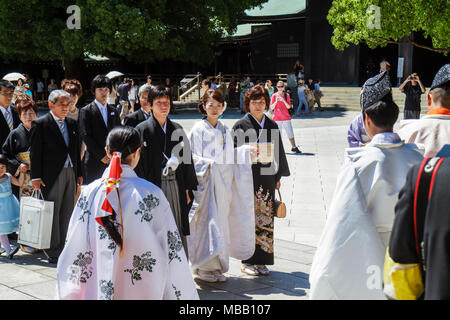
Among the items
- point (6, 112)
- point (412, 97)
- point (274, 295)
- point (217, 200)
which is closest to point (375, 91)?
point (274, 295)

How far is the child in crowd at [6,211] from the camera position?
581 cm

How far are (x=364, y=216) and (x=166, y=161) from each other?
8.17 feet

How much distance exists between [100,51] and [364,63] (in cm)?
1376

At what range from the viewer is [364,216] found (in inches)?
110

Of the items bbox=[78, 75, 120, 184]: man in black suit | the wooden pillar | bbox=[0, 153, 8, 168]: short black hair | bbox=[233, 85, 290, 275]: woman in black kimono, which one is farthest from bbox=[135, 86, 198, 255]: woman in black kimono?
the wooden pillar

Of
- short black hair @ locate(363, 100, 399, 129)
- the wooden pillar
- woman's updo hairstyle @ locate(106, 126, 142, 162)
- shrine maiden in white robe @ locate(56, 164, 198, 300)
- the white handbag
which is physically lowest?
the white handbag

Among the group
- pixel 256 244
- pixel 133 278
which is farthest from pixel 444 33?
pixel 133 278

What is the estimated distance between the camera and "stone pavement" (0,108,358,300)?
15.8ft

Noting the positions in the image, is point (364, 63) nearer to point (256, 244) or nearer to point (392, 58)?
point (392, 58)

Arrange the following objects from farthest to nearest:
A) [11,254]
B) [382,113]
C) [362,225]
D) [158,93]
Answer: [11,254]
[158,93]
[382,113]
[362,225]

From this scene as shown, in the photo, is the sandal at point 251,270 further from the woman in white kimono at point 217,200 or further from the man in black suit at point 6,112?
the man in black suit at point 6,112

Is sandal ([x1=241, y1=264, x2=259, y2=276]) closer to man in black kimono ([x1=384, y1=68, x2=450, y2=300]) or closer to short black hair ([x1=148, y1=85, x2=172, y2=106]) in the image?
short black hair ([x1=148, y1=85, x2=172, y2=106])

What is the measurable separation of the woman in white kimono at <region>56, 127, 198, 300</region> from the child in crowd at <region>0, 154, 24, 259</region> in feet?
9.01

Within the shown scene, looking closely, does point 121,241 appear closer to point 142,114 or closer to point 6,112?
point 142,114
